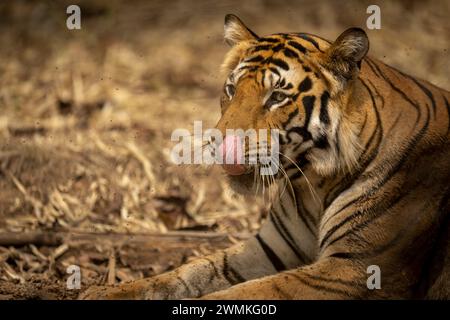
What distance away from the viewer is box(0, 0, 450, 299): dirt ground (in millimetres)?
4516

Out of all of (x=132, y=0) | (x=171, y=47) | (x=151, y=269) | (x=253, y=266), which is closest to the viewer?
(x=253, y=266)

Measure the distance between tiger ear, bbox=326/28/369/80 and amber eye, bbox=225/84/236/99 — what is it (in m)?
0.39

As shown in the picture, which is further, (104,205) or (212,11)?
(212,11)

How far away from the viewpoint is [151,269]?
4.35m

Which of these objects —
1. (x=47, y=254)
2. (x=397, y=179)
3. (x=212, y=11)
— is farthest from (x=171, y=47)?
(x=397, y=179)

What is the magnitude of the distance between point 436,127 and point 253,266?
3.25 ft

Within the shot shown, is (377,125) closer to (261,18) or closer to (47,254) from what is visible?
(47,254)

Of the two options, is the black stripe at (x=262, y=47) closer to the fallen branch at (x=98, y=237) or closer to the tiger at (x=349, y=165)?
the tiger at (x=349, y=165)

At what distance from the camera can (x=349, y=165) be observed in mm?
3330

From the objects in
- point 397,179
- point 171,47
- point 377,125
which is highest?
point 171,47

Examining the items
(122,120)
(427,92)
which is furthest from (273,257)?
(122,120)

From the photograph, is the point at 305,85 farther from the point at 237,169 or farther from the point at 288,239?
the point at 288,239

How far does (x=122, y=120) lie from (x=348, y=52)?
3155 millimetres

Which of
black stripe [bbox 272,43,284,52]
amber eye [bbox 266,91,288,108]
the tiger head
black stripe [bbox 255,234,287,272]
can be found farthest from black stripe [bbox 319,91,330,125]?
black stripe [bbox 255,234,287,272]
